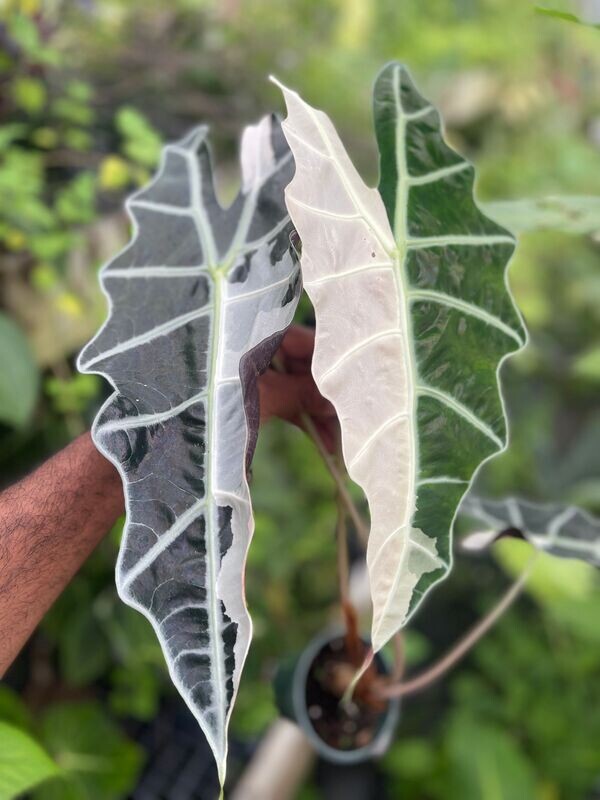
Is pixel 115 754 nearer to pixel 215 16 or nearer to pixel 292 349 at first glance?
pixel 292 349

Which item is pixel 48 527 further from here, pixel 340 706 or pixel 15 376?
pixel 15 376

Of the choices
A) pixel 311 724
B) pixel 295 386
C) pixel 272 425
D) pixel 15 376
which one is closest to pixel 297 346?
pixel 295 386

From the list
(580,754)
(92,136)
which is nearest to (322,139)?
(92,136)

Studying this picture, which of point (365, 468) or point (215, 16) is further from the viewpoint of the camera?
point (215, 16)

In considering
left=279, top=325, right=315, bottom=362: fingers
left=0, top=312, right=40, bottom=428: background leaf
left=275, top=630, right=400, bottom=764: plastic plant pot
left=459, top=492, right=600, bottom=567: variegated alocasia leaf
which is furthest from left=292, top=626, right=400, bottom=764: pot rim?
left=0, top=312, right=40, bottom=428: background leaf

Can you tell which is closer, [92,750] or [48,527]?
[48,527]

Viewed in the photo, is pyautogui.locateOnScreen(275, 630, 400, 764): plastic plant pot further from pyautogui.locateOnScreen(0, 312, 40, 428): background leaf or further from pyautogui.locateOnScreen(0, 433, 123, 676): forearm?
pyautogui.locateOnScreen(0, 312, 40, 428): background leaf
